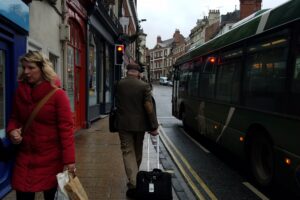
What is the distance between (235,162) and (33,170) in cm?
621

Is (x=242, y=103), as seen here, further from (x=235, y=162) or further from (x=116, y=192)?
(x=116, y=192)

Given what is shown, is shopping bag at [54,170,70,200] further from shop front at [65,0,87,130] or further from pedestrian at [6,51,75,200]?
shop front at [65,0,87,130]

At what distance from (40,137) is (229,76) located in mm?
5661

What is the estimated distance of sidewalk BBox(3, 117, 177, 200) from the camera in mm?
5863

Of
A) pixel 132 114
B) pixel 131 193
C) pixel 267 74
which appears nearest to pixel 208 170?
pixel 267 74

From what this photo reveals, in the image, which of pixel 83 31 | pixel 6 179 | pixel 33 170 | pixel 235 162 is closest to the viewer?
pixel 33 170

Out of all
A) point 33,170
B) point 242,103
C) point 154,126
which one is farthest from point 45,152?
point 242,103

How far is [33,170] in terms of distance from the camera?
3.26 metres

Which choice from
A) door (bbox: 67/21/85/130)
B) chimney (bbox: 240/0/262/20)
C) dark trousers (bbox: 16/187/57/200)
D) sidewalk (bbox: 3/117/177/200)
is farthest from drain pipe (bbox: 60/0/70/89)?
chimney (bbox: 240/0/262/20)

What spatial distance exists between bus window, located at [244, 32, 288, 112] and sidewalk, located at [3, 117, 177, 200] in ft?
6.64

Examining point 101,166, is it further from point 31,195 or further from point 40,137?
point 40,137

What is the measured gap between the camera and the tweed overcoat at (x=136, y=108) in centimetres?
566

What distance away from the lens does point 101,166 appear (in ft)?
25.2

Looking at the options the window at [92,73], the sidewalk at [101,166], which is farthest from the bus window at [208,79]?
the window at [92,73]
